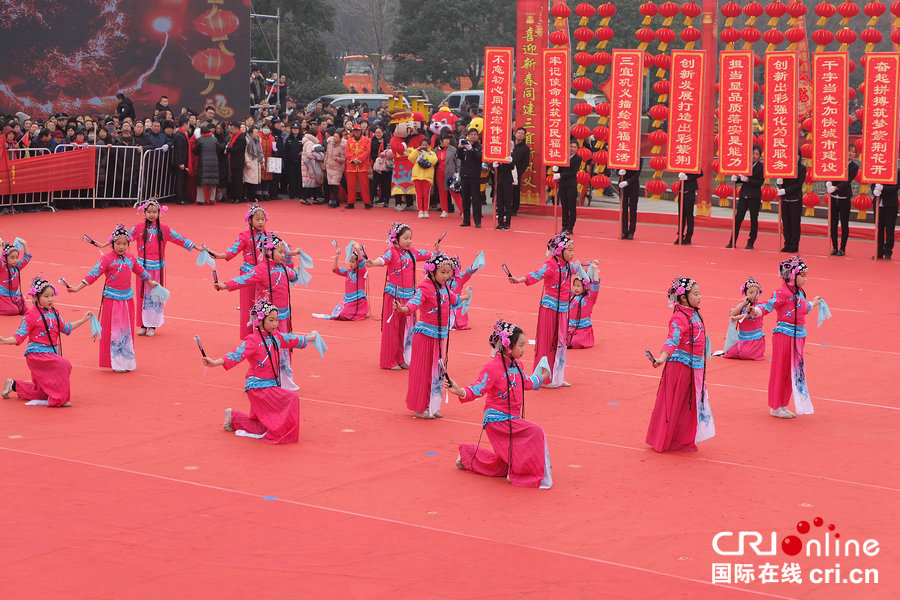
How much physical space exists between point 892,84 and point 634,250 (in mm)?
4837

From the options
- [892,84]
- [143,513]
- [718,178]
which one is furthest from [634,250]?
[143,513]

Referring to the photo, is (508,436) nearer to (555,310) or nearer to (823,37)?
(555,310)

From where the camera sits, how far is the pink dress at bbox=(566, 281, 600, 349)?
12266mm

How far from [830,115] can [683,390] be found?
1134cm

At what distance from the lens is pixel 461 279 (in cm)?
1092

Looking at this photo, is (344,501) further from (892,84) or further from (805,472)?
(892,84)

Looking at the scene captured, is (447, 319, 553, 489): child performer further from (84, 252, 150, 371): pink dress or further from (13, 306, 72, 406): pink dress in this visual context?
(84, 252, 150, 371): pink dress

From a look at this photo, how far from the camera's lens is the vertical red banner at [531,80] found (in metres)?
23.2

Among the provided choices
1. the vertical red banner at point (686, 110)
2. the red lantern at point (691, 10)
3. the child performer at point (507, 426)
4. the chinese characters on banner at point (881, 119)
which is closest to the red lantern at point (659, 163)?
the vertical red banner at point (686, 110)

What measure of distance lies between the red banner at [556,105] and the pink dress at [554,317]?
33.9 ft

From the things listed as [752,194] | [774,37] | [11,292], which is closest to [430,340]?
[11,292]

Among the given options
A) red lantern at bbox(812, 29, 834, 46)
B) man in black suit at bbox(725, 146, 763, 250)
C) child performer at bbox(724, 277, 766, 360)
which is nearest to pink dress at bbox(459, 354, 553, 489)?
child performer at bbox(724, 277, 766, 360)

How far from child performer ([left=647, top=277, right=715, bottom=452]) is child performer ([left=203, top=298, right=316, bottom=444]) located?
276 centimetres

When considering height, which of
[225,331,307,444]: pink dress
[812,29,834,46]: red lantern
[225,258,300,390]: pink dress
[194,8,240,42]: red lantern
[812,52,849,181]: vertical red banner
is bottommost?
[225,331,307,444]: pink dress
